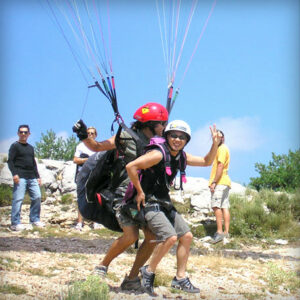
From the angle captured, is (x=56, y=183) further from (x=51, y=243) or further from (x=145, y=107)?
(x=145, y=107)

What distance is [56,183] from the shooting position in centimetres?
1647

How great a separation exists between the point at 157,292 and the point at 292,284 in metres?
1.96

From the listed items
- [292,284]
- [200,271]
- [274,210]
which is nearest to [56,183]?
[274,210]

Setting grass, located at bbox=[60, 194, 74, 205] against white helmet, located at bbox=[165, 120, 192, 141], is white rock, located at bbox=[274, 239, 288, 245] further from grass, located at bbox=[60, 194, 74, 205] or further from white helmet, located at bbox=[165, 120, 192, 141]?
grass, located at bbox=[60, 194, 74, 205]

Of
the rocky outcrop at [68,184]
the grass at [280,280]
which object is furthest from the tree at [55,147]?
the grass at [280,280]

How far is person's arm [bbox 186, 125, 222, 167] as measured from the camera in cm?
502

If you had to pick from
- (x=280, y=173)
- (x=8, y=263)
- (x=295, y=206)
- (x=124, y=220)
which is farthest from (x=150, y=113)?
(x=280, y=173)

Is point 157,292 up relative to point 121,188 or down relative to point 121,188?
down

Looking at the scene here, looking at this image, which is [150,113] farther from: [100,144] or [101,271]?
[101,271]

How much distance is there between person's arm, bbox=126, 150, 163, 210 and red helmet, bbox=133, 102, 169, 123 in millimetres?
554

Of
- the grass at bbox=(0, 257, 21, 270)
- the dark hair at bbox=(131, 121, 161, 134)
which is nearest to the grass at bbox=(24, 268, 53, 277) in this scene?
the grass at bbox=(0, 257, 21, 270)

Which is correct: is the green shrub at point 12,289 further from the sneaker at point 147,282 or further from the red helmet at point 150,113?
the red helmet at point 150,113

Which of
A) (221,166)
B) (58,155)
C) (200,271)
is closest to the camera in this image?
(200,271)

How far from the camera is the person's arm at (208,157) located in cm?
502
